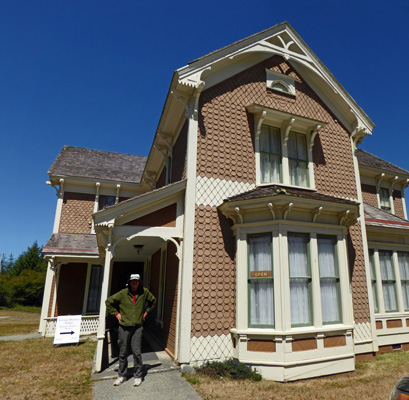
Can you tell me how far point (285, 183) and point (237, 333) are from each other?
14.3 ft

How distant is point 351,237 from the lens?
890 centimetres

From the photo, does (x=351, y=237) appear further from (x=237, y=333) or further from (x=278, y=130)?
(x=237, y=333)

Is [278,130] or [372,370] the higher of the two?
[278,130]

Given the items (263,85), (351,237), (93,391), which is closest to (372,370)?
(351,237)

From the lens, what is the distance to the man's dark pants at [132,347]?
5.75 m

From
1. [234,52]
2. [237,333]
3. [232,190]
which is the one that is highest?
[234,52]

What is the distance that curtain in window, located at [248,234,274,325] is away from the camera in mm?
6719

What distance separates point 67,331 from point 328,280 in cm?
869

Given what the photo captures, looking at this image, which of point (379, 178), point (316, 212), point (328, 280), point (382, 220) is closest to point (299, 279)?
point (328, 280)

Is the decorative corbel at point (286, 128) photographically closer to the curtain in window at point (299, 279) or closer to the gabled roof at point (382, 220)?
the curtain in window at point (299, 279)

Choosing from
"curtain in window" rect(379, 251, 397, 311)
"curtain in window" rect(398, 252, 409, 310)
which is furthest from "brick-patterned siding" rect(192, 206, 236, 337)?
"curtain in window" rect(398, 252, 409, 310)

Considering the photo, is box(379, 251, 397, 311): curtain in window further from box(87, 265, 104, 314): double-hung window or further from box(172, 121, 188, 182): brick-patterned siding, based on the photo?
box(87, 265, 104, 314): double-hung window

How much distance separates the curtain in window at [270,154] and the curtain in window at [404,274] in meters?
5.59

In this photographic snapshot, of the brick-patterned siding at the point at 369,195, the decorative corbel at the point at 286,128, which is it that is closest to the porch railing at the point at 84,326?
the decorative corbel at the point at 286,128
